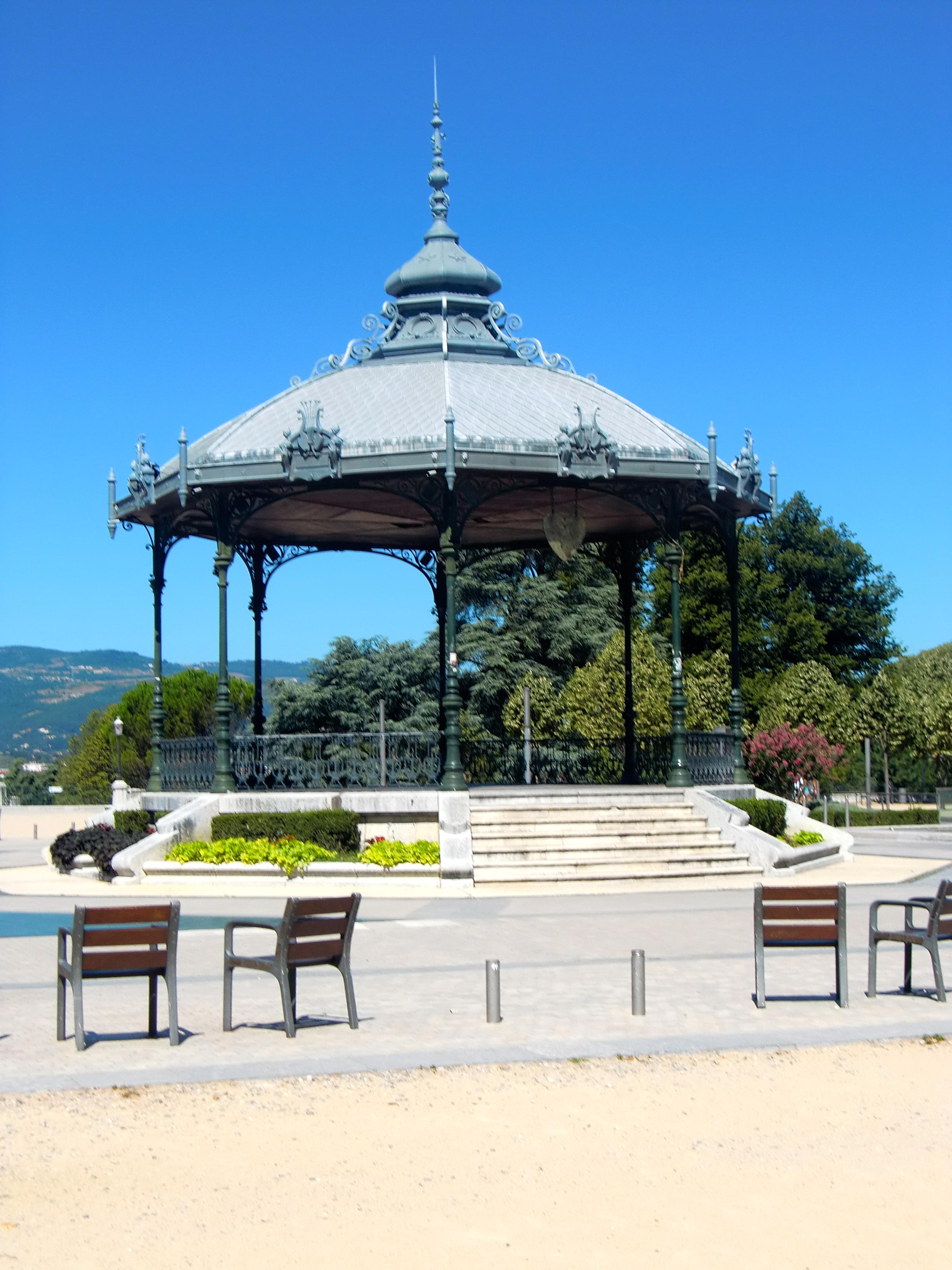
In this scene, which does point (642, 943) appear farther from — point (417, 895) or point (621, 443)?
point (621, 443)

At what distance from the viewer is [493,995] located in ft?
35.3

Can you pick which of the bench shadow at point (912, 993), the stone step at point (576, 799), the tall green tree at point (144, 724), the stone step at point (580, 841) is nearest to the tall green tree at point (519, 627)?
the tall green tree at point (144, 724)

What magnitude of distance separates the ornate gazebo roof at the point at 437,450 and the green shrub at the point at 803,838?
607cm

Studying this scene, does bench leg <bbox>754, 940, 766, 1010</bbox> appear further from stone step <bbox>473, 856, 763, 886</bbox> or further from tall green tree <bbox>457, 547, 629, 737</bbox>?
tall green tree <bbox>457, 547, 629, 737</bbox>

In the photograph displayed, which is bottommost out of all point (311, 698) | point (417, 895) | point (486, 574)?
point (417, 895)

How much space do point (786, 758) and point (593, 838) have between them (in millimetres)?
15156

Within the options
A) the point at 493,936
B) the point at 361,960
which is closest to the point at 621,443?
the point at 493,936

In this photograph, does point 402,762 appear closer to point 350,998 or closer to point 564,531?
point 564,531

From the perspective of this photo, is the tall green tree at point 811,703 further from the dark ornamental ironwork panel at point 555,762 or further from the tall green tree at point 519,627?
the dark ornamental ironwork panel at point 555,762

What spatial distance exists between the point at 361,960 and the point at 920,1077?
635 cm

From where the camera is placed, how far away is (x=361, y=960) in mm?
14125

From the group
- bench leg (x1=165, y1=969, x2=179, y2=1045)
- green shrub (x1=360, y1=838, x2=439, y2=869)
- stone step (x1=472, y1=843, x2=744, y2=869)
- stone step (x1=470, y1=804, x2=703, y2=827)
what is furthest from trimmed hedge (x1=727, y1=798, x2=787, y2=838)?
bench leg (x1=165, y1=969, x2=179, y2=1045)

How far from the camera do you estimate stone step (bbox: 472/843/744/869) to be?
880 inches

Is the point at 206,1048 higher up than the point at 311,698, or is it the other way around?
the point at 311,698
